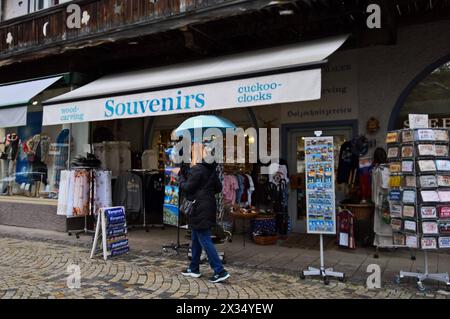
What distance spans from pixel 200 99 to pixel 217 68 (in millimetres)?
1011

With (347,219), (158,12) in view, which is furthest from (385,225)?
(158,12)

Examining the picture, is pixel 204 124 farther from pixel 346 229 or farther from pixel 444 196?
pixel 444 196

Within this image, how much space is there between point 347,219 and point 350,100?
2.51 meters

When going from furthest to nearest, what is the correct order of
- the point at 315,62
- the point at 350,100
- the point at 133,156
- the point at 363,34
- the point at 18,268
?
the point at 133,156, the point at 350,100, the point at 363,34, the point at 18,268, the point at 315,62

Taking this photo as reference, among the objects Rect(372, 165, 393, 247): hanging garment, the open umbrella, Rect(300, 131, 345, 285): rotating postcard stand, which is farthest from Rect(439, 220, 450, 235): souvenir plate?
the open umbrella

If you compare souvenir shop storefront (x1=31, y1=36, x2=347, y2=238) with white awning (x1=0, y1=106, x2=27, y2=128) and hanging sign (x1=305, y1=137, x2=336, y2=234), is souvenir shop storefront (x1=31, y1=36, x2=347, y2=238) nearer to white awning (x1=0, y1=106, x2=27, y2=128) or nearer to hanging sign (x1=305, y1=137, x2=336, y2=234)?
hanging sign (x1=305, y1=137, x2=336, y2=234)

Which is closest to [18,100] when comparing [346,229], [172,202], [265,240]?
[172,202]

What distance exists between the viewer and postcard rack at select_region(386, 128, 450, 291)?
5105 millimetres

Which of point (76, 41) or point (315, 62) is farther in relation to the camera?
point (76, 41)

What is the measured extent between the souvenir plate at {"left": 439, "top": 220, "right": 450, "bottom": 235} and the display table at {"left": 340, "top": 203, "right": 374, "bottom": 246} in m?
2.10

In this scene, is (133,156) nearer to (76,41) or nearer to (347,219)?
(76,41)

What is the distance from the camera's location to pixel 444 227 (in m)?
5.10

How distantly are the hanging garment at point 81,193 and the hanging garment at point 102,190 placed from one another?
0.16 m
